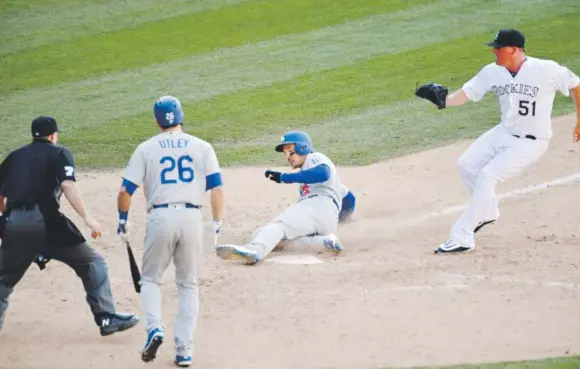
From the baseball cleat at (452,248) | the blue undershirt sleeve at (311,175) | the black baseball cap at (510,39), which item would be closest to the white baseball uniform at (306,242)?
the blue undershirt sleeve at (311,175)

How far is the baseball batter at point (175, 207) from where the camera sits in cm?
786

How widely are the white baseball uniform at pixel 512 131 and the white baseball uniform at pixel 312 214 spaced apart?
107cm

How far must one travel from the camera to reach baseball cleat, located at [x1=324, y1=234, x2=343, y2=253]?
10328 millimetres

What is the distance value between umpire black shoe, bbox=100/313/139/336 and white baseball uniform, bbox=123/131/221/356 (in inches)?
23.3

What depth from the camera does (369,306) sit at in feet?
29.1

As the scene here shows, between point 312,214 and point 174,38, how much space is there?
27.7ft

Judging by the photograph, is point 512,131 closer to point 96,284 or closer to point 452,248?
point 452,248

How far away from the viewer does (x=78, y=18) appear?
1925cm

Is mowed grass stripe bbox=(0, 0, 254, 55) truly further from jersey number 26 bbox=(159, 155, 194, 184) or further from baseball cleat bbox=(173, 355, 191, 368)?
baseball cleat bbox=(173, 355, 191, 368)

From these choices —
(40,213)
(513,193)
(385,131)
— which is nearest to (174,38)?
(385,131)

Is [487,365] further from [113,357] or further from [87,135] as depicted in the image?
[87,135]

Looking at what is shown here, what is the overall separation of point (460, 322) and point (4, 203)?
10.7 feet

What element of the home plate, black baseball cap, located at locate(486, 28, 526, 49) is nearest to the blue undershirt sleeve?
the home plate

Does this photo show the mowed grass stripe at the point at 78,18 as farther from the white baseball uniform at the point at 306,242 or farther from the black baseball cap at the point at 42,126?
the black baseball cap at the point at 42,126
